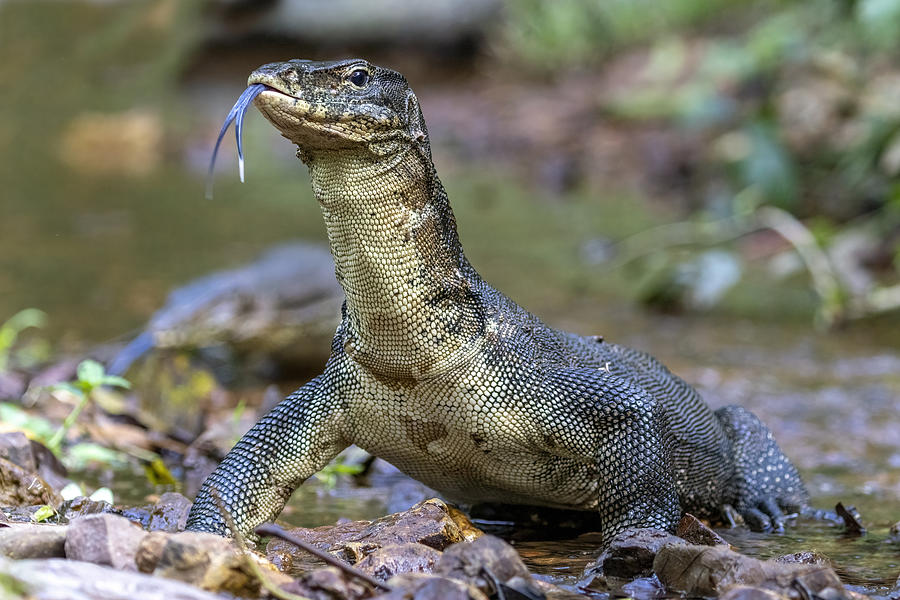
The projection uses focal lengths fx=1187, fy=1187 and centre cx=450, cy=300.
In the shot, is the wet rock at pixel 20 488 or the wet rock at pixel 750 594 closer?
the wet rock at pixel 750 594

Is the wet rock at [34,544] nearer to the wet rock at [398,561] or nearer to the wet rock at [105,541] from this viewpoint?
the wet rock at [105,541]

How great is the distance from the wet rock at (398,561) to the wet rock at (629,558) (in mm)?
496

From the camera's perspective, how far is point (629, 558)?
3.66 meters

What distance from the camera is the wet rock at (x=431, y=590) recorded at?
2969 millimetres

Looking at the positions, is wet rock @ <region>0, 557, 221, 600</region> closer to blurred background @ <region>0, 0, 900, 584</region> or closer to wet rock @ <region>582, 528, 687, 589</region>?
wet rock @ <region>582, 528, 687, 589</region>

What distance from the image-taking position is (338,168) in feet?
12.8

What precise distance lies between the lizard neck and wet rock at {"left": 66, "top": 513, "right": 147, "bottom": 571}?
1227 mm

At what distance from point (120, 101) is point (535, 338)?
2385cm

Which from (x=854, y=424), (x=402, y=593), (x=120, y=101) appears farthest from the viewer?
(x=120, y=101)

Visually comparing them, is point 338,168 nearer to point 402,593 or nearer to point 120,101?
point 402,593

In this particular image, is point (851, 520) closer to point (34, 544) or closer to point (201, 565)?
point (201, 565)

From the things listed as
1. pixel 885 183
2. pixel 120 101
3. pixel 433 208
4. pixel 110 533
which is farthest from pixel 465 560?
pixel 120 101

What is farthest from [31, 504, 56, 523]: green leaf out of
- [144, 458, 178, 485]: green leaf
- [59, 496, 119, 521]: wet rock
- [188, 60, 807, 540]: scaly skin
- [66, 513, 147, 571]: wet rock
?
[144, 458, 178, 485]: green leaf

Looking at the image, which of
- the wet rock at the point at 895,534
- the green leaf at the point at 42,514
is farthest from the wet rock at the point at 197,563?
the wet rock at the point at 895,534
